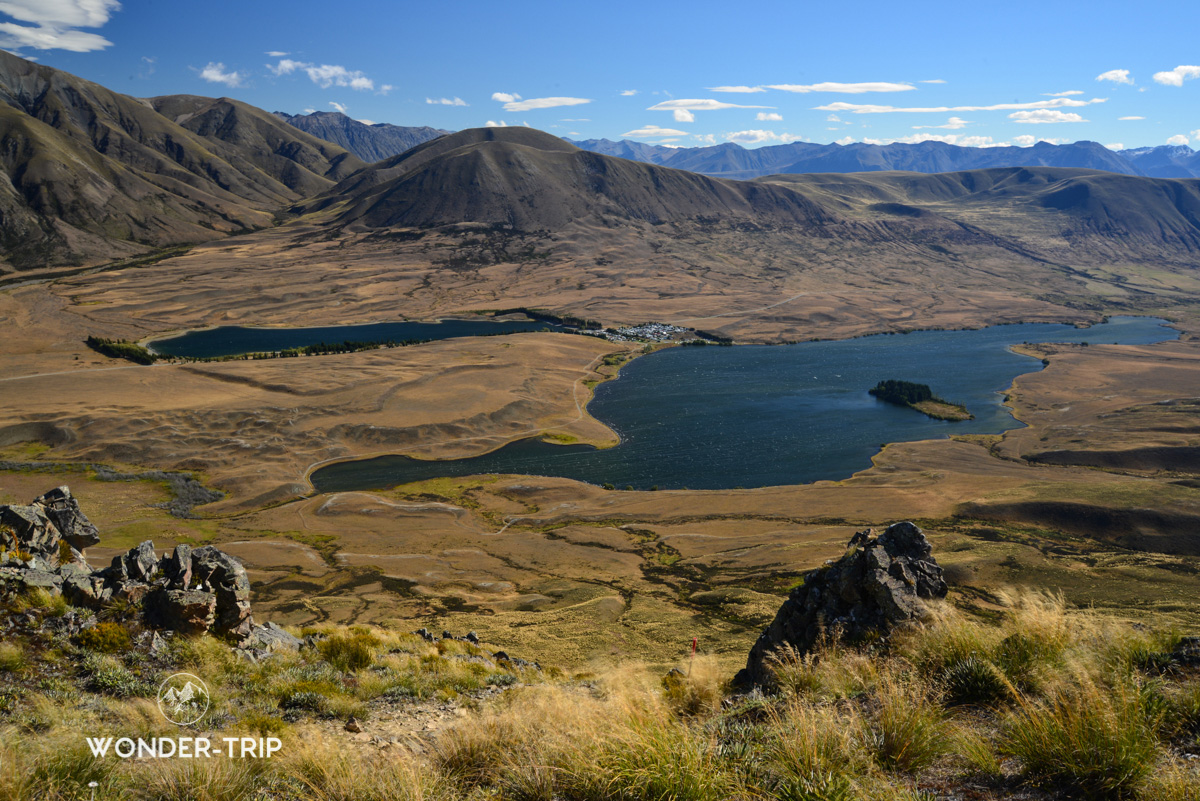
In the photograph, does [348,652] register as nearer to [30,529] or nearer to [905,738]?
[30,529]

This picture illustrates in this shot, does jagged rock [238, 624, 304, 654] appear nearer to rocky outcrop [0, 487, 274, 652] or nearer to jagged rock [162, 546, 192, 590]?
rocky outcrop [0, 487, 274, 652]

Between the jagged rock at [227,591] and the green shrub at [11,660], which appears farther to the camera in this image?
the jagged rock at [227,591]

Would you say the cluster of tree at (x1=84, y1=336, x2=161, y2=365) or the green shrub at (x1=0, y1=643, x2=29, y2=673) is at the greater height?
the cluster of tree at (x1=84, y1=336, x2=161, y2=365)

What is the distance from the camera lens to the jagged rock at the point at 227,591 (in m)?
17.8

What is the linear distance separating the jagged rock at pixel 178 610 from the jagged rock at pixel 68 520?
8410mm

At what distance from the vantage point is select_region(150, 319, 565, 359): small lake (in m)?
129

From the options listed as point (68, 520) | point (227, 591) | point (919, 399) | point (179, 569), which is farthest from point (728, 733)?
point (919, 399)

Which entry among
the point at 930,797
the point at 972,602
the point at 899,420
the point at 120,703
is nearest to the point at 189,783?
the point at 120,703

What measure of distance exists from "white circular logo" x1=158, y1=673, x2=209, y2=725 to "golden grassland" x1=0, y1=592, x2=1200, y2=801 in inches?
12.2

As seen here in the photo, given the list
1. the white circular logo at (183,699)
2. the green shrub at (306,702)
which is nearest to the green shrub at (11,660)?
the white circular logo at (183,699)

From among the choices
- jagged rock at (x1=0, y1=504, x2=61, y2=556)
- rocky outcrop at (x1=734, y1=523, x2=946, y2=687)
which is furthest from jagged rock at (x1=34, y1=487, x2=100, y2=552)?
rocky outcrop at (x1=734, y1=523, x2=946, y2=687)

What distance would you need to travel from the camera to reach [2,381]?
84.9 m

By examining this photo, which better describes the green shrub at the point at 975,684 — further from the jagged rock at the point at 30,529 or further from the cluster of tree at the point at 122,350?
the cluster of tree at the point at 122,350

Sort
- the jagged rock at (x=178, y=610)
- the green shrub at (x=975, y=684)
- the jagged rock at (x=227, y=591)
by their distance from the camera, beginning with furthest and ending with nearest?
the jagged rock at (x=227, y=591), the jagged rock at (x=178, y=610), the green shrub at (x=975, y=684)
